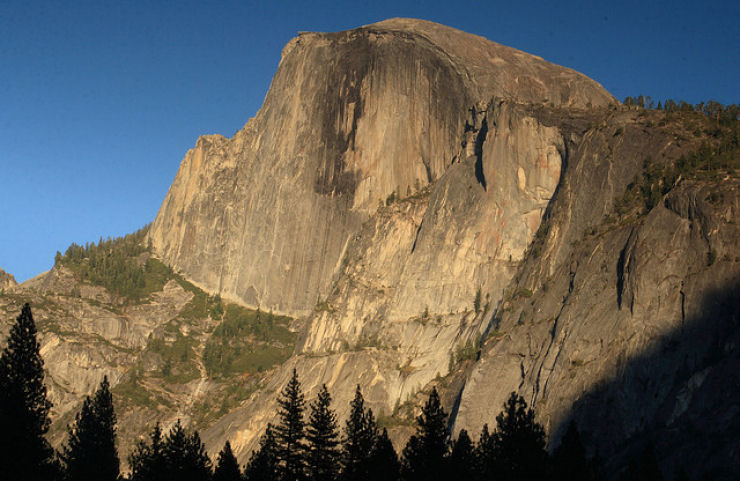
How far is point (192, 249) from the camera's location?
526ft

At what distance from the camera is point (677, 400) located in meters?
74.5

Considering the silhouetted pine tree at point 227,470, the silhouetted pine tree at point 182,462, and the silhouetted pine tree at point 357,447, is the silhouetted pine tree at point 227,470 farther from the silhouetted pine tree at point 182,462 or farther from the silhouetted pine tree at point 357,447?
the silhouetted pine tree at point 357,447

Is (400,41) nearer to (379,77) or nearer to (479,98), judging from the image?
(379,77)

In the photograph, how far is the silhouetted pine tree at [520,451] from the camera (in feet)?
172

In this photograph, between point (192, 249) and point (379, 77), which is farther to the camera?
point (192, 249)

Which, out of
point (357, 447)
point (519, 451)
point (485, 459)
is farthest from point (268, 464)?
point (519, 451)

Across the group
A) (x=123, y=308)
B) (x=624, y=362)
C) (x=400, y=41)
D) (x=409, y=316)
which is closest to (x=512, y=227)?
(x=409, y=316)

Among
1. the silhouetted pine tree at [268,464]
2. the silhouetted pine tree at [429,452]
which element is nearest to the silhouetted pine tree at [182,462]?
the silhouetted pine tree at [268,464]

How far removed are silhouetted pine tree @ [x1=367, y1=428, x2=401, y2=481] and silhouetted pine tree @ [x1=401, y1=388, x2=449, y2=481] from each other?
3.06 feet

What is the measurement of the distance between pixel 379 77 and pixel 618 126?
48.2 m

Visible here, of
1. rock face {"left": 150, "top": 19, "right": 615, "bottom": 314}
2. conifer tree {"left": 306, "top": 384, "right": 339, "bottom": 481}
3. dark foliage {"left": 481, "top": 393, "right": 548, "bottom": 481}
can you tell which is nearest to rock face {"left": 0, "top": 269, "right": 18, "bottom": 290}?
rock face {"left": 150, "top": 19, "right": 615, "bottom": 314}

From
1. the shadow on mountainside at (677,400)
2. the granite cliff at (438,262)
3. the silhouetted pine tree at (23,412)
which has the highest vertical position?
the granite cliff at (438,262)

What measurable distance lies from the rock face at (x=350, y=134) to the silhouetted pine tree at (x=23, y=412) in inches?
3281

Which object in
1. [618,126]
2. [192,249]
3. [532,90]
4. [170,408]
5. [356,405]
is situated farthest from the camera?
[192,249]
